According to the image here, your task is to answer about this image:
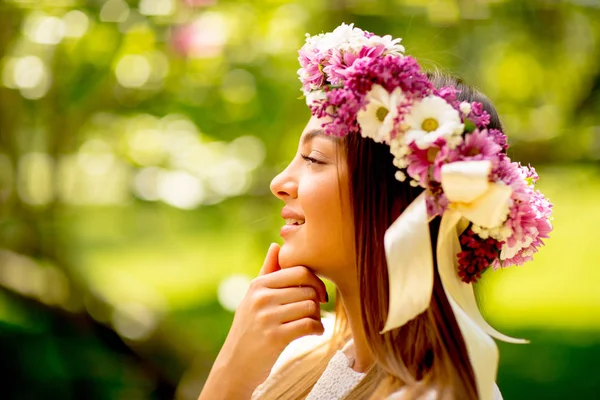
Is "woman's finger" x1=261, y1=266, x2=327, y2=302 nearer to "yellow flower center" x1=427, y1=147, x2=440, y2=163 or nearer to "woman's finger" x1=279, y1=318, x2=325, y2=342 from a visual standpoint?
"woman's finger" x1=279, y1=318, x2=325, y2=342

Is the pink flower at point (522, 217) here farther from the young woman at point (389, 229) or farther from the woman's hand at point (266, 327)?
the woman's hand at point (266, 327)

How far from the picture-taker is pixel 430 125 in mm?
1632

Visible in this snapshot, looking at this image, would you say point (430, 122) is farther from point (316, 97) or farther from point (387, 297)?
point (387, 297)

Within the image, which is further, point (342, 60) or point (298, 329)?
point (298, 329)

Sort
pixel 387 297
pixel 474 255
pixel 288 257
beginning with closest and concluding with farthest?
pixel 474 255
pixel 387 297
pixel 288 257

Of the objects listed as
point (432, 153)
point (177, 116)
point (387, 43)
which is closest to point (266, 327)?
point (432, 153)

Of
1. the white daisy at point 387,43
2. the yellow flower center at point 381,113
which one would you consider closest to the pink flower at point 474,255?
the yellow flower center at point 381,113

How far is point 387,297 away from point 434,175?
336 millimetres

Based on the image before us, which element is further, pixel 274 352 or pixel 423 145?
pixel 274 352

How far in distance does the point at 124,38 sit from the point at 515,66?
6.11 ft

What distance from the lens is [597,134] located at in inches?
160

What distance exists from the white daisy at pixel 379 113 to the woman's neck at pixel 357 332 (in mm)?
418

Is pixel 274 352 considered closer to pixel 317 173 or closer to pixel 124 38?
pixel 317 173

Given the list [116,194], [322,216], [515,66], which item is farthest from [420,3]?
[322,216]
